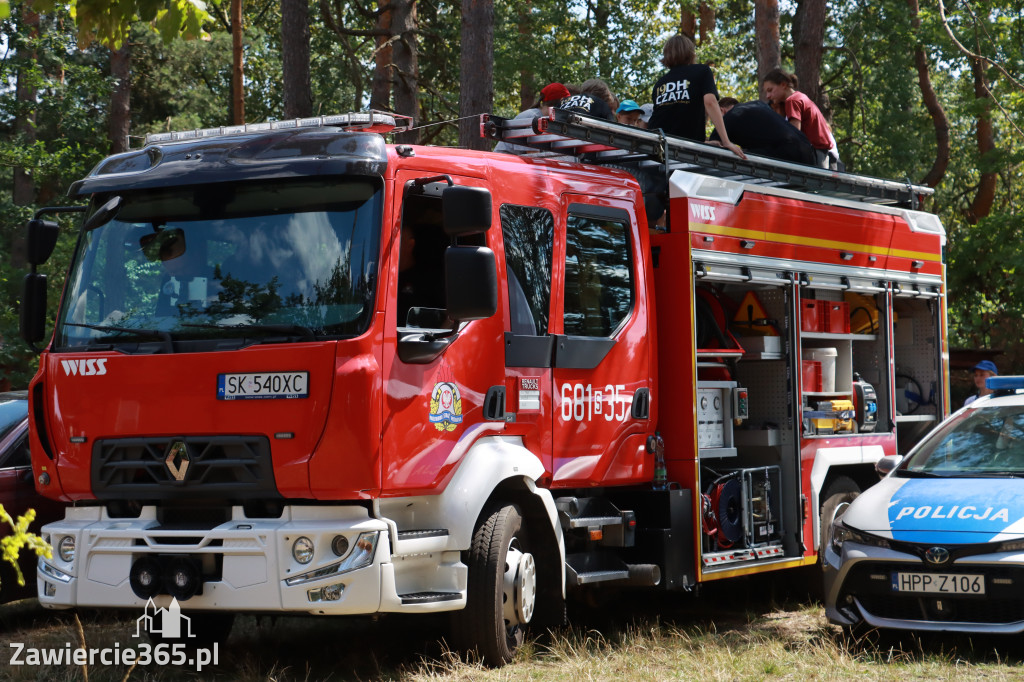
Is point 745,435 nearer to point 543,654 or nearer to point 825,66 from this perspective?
point 543,654

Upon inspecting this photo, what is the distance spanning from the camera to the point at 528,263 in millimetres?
7227

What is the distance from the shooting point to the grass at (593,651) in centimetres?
664

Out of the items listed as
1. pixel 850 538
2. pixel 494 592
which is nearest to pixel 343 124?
pixel 494 592

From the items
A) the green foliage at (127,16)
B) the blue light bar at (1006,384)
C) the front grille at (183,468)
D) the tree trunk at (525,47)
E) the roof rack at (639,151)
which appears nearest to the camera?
the green foliage at (127,16)

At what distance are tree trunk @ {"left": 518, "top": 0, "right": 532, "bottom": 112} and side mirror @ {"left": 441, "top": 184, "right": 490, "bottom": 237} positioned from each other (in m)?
18.9

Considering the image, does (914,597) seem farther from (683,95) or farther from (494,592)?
(683,95)

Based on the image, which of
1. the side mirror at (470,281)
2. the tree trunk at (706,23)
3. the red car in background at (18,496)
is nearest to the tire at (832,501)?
the side mirror at (470,281)

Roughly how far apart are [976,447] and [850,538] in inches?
47.8

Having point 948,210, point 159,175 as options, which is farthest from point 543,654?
point 948,210

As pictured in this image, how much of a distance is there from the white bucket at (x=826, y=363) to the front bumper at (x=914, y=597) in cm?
196

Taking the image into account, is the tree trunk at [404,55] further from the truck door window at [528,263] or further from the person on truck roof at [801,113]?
the truck door window at [528,263]

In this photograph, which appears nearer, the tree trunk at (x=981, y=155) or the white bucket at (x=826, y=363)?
the white bucket at (x=826, y=363)

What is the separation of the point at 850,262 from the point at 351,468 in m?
5.42

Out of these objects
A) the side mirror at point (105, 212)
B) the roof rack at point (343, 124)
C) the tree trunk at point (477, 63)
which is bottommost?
the side mirror at point (105, 212)
